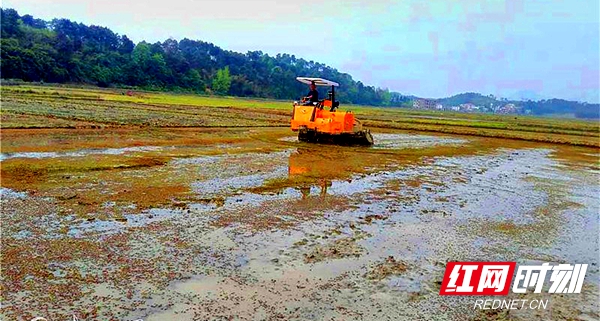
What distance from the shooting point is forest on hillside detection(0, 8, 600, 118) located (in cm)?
7588

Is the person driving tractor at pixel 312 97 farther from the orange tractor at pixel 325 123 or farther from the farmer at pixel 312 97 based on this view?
the orange tractor at pixel 325 123

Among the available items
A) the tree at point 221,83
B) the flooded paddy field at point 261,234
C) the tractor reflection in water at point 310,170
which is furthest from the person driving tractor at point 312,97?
the tree at point 221,83

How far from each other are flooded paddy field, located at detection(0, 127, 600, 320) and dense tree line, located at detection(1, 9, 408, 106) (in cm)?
6879

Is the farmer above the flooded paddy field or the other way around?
above

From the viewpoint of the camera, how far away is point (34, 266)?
5.71 m

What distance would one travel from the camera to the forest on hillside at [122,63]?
75875 mm

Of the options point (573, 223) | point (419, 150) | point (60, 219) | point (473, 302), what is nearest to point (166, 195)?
point (60, 219)

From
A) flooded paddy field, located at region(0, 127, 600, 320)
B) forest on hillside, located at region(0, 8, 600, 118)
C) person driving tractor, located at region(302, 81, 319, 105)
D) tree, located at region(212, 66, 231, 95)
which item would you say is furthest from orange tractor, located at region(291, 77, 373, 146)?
tree, located at region(212, 66, 231, 95)

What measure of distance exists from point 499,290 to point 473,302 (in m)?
0.67

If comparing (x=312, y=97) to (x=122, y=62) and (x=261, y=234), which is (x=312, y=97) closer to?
(x=261, y=234)

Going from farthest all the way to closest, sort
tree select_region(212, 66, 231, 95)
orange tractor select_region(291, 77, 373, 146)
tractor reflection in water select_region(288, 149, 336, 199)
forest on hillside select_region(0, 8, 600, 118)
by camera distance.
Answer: tree select_region(212, 66, 231, 95) < forest on hillside select_region(0, 8, 600, 118) < orange tractor select_region(291, 77, 373, 146) < tractor reflection in water select_region(288, 149, 336, 199)

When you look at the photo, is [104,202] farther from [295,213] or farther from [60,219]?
[295,213]

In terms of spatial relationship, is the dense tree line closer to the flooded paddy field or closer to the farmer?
the farmer

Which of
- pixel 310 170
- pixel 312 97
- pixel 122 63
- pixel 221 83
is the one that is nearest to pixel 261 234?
pixel 310 170
